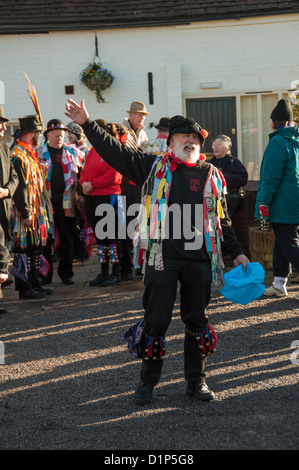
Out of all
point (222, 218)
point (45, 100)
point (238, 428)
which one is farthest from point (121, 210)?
point (45, 100)

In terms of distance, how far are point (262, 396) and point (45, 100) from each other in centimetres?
1123

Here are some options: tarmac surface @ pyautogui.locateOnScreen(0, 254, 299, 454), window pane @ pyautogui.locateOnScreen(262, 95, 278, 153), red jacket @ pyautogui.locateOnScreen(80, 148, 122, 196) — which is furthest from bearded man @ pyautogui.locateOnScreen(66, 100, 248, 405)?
window pane @ pyautogui.locateOnScreen(262, 95, 278, 153)

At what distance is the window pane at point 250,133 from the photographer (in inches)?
578

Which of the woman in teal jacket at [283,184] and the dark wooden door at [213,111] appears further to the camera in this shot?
the dark wooden door at [213,111]

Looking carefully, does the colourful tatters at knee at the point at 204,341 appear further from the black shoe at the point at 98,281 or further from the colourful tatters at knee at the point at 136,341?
the black shoe at the point at 98,281

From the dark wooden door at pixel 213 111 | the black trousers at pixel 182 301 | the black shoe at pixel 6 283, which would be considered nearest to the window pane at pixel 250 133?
the dark wooden door at pixel 213 111

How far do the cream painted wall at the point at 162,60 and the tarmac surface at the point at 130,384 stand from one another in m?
7.83

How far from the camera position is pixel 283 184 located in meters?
7.00

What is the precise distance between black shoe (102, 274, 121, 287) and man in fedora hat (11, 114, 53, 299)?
2.67ft

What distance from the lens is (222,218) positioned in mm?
4672

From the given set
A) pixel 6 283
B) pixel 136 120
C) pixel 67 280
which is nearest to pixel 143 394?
pixel 67 280

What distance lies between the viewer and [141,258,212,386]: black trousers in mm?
4406

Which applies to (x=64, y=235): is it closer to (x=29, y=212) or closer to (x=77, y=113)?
(x=29, y=212)

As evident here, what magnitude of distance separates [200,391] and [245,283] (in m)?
0.81
